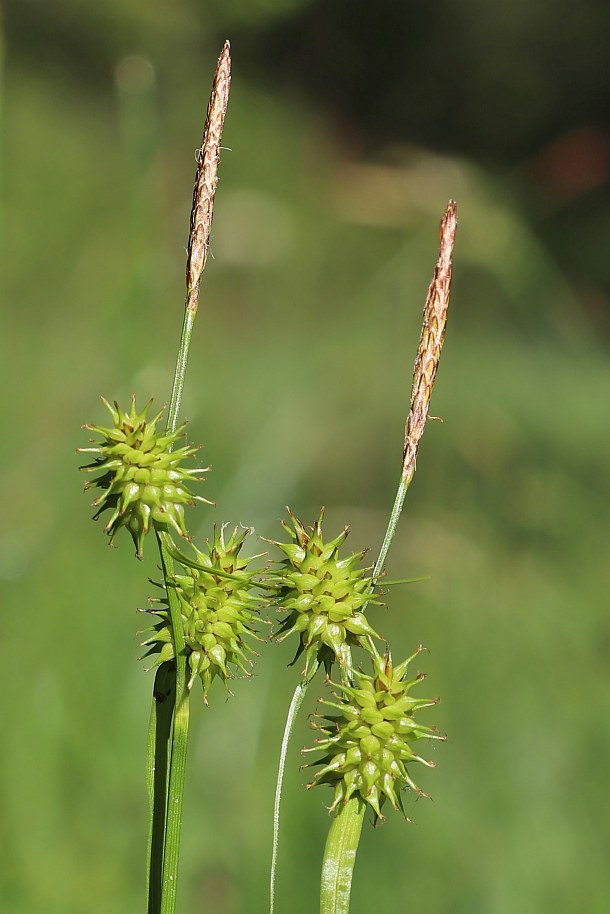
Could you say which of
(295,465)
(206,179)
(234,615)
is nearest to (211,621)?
(234,615)

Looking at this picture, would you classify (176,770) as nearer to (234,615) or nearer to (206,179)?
(234,615)

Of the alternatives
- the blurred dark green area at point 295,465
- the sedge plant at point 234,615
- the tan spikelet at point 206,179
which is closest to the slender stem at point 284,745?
the sedge plant at point 234,615

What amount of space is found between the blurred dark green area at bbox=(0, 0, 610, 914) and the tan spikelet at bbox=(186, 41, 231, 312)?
0.49m

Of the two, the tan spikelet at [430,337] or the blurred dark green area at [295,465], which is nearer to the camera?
the tan spikelet at [430,337]

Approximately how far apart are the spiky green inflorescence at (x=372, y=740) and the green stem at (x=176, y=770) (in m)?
0.04

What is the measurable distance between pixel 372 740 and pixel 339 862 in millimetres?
35

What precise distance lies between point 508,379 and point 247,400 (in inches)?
50.7

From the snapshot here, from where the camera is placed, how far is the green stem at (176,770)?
287mm

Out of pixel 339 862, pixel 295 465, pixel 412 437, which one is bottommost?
pixel 339 862

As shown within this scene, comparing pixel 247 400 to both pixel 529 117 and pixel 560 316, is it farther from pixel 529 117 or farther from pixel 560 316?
pixel 529 117

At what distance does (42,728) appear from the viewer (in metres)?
1.20

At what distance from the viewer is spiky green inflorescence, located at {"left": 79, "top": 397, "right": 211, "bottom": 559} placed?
28cm

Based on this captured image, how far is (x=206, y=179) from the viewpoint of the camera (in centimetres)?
30

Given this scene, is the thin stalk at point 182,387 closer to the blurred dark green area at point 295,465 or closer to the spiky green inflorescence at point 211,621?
the spiky green inflorescence at point 211,621
